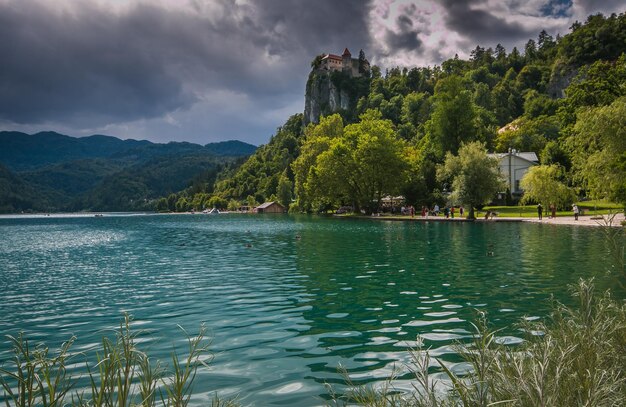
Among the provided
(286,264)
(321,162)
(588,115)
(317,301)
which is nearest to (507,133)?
(321,162)

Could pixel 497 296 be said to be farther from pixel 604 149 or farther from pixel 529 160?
pixel 529 160

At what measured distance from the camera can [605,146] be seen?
4412 cm

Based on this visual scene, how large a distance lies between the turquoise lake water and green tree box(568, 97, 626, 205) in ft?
50.4

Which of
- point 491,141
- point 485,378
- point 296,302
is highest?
point 491,141

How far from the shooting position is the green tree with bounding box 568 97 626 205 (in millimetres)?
41125

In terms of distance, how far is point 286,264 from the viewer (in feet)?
82.8

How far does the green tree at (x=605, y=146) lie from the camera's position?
135 feet

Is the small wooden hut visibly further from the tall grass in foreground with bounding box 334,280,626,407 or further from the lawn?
the tall grass in foreground with bounding box 334,280,626,407

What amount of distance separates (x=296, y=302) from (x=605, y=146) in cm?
4239

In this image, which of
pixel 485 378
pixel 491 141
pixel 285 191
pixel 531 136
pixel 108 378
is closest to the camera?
pixel 485 378

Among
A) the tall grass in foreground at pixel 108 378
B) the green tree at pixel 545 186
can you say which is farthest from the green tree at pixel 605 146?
the tall grass in foreground at pixel 108 378

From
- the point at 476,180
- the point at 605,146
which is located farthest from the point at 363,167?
the point at 605,146

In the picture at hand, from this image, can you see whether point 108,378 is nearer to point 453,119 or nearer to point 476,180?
point 476,180

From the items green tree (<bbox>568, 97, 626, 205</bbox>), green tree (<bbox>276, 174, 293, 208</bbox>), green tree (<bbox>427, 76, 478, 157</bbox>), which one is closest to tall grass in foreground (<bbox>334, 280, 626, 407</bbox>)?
green tree (<bbox>568, 97, 626, 205</bbox>)
